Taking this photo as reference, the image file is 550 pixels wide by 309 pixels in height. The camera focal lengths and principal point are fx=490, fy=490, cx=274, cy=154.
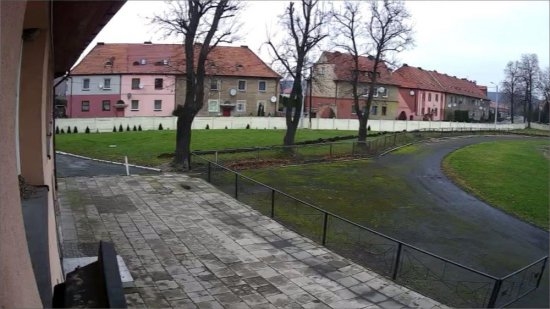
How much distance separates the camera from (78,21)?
5.48m

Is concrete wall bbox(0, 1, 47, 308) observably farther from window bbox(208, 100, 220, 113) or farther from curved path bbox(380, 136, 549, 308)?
window bbox(208, 100, 220, 113)

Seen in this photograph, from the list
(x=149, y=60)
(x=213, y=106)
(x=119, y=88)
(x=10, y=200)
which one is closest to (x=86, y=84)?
(x=119, y=88)

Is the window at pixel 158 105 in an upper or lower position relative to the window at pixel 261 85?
lower

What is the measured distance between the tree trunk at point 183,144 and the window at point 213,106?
30573 millimetres

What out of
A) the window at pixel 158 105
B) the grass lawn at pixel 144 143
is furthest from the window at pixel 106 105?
the grass lawn at pixel 144 143

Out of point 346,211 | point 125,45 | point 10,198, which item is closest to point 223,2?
point 346,211

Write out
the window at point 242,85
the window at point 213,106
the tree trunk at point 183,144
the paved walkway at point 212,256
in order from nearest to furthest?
the paved walkway at point 212,256 < the tree trunk at point 183,144 < the window at point 213,106 < the window at point 242,85

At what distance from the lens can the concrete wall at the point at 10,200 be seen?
2621 millimetres

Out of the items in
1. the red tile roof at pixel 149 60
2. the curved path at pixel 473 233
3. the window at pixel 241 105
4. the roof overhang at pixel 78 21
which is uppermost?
the red tile roof at pixel 149 60

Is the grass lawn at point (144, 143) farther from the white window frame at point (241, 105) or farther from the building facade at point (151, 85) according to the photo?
the white window frame at point (241, 105)

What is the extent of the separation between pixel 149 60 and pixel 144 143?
25.7m

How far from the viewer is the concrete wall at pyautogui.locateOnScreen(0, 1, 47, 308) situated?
262cm

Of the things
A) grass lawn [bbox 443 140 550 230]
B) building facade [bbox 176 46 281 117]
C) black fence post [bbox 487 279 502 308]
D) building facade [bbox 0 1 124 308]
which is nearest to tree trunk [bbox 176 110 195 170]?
grass lawn [bbox 443 140 550 230]

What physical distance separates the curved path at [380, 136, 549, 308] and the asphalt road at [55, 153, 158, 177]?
11.2 metres
